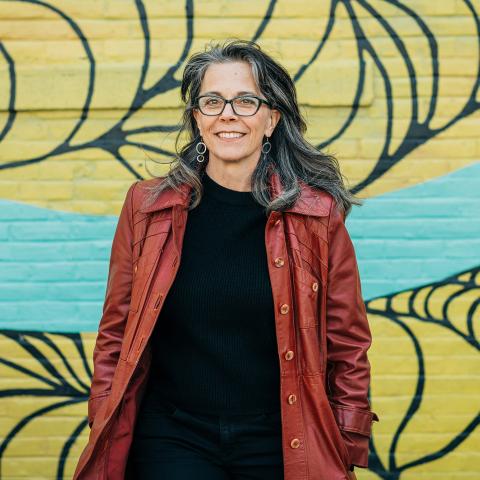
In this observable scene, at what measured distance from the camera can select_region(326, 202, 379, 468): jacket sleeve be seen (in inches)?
104

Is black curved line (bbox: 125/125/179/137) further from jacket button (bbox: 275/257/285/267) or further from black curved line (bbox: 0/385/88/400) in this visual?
jacket button (bbox: 275/257/285/267)

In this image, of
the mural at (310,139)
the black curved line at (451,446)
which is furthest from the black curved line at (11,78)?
the black curved line at (451,446)

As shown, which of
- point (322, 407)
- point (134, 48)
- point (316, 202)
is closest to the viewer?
point (322, 407)

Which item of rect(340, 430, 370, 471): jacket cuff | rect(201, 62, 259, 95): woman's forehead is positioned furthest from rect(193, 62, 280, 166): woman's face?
rect(340, 430, 370, 471): jacket cuff

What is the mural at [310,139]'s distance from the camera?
13.4 ft

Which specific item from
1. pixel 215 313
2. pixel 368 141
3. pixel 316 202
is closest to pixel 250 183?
pixel 316 202

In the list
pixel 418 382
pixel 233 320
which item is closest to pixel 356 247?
pixel 418 382

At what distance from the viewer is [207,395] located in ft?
8.43

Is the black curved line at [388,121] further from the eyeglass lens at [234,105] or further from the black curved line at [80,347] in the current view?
the black curved line at [80,347]

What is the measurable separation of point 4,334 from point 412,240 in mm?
2094

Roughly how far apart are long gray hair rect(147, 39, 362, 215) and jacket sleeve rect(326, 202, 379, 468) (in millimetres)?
187

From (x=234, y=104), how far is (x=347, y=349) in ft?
2.89

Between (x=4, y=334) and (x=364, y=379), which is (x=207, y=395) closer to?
(x=364, y=379)

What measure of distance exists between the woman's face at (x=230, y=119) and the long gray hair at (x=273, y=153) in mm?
32
